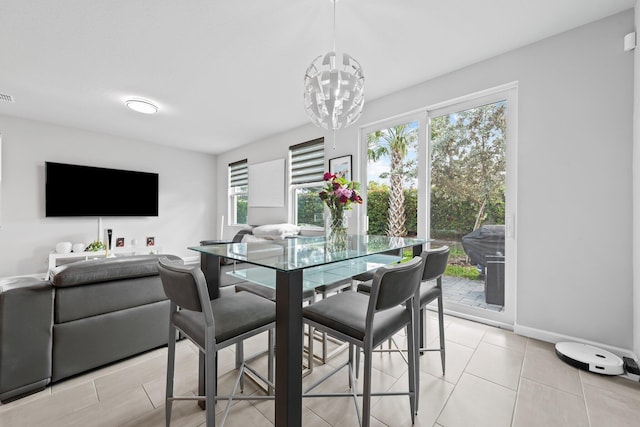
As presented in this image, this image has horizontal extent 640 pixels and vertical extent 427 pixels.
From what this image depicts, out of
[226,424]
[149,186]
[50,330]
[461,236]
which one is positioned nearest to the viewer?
[226,424]

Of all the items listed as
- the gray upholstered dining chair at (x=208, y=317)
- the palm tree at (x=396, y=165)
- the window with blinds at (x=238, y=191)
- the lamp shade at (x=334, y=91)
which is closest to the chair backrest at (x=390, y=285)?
the gray upholstered dining chair at (x=208, y=317)

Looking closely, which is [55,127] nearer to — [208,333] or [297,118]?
[297,118]

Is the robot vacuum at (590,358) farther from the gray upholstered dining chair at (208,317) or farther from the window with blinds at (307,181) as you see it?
the window with blinds at (307,181)

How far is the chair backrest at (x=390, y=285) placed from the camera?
3.34ft

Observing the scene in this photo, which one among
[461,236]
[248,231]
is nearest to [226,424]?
[461,236]

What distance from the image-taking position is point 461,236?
2701mm

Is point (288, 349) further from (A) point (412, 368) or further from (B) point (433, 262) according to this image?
(B) point (433, 262)

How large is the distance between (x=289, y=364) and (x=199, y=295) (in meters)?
0.42

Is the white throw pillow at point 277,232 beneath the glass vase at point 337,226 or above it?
beneath

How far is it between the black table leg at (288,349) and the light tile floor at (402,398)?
485mm

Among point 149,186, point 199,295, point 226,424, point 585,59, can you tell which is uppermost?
point 585,59

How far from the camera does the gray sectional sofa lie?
145 centimetres

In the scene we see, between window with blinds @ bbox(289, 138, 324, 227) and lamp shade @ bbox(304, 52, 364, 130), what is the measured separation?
214cm

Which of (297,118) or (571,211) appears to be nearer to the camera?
(571,211)
